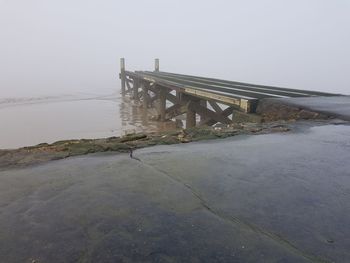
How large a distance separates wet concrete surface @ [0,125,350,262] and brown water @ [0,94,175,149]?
790 cm

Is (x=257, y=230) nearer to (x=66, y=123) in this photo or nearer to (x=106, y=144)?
(x=106, y=144)

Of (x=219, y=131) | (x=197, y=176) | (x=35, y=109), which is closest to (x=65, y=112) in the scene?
(x=35, y=109)

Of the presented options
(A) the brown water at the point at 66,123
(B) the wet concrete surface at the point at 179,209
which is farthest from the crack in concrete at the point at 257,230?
(A) the brown water at the point at 66,123

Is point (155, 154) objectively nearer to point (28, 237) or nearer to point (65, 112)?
point (28, 237)

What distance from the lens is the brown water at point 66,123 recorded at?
35.6 feet

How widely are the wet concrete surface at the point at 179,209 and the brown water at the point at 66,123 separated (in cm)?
790

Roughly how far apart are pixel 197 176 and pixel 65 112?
1533 cm

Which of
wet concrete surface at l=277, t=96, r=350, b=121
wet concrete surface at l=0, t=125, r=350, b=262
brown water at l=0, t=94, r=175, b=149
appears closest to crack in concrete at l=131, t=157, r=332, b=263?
wet concrete surface at l=0, t=125, r=350, b=262

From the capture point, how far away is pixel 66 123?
13422 millimetres

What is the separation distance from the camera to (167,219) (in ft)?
6.10

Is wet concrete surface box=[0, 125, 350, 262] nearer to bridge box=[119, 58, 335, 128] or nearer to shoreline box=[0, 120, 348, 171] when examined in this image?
shoreline box=[0, 120, 348, 171]

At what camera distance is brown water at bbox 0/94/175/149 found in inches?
427

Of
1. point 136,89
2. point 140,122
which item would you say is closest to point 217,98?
point 140,122

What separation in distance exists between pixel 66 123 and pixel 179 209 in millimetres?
12385
